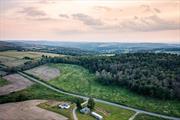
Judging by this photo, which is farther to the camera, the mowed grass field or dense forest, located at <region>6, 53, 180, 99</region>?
dense forest, located at <region>6, 53, 180, 99</region>

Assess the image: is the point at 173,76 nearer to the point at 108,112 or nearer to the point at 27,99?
the point at 108,112

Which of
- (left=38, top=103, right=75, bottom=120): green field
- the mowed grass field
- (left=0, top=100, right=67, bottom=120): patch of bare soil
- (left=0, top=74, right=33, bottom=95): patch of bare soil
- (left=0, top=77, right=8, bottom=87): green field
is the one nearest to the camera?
(left=0, top=100, right=67, bottom=120): patch of bare soil

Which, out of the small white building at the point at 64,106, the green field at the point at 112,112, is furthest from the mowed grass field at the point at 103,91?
the small white building at the point at 64,106

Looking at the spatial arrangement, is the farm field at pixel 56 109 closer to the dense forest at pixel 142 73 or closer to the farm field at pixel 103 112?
the farm field at pixel 103 112

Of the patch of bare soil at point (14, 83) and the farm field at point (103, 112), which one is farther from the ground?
the patch of bare soil at point (14, 83)

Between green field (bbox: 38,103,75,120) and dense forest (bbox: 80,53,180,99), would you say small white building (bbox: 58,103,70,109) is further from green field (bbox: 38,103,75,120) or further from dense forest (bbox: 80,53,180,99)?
dense forest (bbox: 80,53,180,99)

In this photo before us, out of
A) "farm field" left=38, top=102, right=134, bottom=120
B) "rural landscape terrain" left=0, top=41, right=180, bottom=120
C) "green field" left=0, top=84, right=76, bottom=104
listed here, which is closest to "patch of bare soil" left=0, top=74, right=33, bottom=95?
"rural landscape terrain" left=0, top=41, right=180, bottom=120
